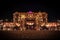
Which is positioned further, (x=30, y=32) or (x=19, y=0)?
(x=19, y=0)

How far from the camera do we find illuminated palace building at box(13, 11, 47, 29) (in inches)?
103

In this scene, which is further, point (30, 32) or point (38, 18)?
point (38, 18)

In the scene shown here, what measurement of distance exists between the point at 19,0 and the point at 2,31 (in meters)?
0.64

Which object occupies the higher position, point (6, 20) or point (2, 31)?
point (6, 20)

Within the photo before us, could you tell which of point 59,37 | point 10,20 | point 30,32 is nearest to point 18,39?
point 30,32

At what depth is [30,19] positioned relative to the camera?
264 cm


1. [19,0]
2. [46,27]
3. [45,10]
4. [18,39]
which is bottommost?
[18,39]

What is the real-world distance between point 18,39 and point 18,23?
319 millimetres

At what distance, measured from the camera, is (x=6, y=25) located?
8.58 feet

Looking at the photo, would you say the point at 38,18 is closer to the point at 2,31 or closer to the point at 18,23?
the point at 18,23

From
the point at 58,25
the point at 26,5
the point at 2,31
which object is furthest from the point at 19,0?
the point at 58,25

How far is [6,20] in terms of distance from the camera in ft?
8.75

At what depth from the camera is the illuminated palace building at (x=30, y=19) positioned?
8.61 feet

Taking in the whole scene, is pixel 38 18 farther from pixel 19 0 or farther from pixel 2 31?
pixel 2 31
